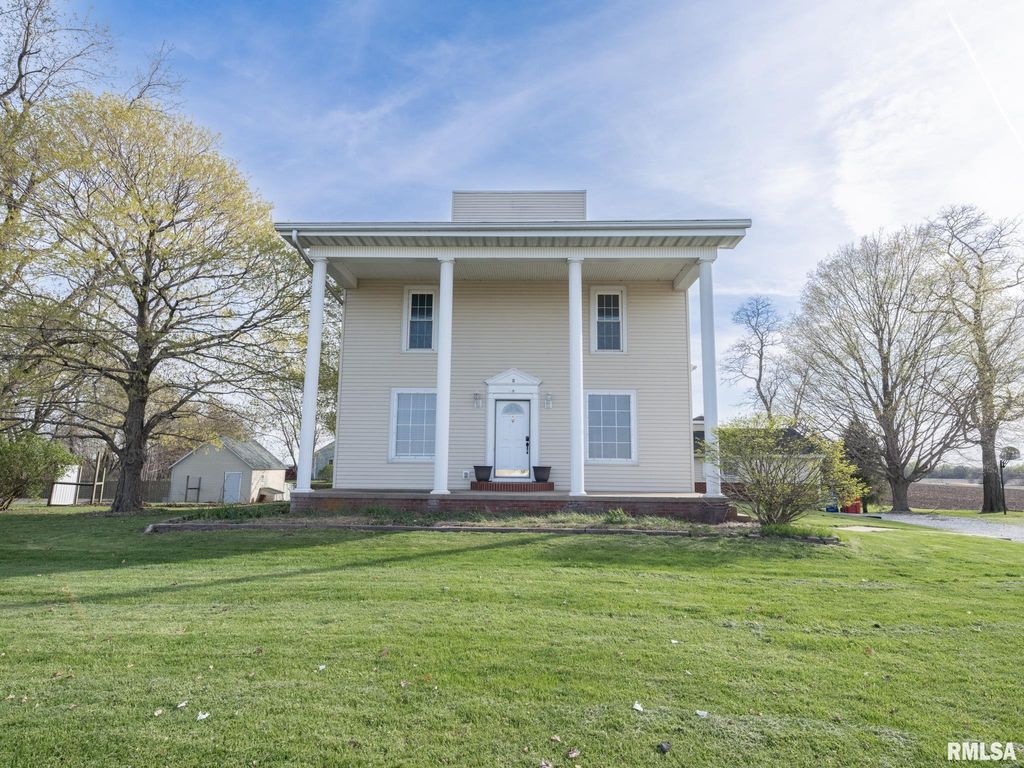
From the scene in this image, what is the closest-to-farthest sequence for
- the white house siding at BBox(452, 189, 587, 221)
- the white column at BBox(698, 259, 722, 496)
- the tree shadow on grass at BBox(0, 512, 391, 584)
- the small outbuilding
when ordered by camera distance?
1. the tree shadow on grass at BBox(0, 512, 391, 584)
2. the white column at BBox(698, 259, 722, 496)
3. the white house siding at BBox(452, 189, 587, 221)
4. the small outbuilding

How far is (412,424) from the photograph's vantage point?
46.0 ft

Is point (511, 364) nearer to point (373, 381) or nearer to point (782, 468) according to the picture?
point (373, 381)

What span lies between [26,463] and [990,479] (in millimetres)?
30213

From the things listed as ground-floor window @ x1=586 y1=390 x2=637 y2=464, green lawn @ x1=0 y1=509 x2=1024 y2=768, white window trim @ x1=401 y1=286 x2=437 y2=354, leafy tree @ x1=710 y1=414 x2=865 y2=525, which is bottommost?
green lawn @ x1=0 y1=509 x2=1024 y2=768

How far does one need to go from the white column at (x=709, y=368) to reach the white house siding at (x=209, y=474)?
22.6 m

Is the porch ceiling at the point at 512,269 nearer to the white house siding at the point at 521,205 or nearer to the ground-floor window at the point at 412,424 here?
the white house siding at the point at 521,205

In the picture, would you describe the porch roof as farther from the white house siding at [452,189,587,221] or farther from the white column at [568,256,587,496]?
the white house siding at [452,189,587,221]

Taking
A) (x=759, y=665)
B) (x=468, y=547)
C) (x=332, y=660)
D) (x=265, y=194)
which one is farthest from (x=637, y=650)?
(x=265, y=194)

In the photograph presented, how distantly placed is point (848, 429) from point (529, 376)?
14.2 metres

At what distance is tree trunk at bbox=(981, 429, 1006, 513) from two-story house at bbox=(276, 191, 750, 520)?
41.8ft

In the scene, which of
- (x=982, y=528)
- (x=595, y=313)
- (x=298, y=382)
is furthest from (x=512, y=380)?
(x=982, y=528)

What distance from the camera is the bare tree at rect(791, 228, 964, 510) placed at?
18922 mm

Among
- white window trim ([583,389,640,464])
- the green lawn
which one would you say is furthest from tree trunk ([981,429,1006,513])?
the green lawn

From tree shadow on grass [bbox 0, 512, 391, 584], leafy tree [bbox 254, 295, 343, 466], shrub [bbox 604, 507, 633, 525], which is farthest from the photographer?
leafy tree [bbox 254, 295, 343, 466]
